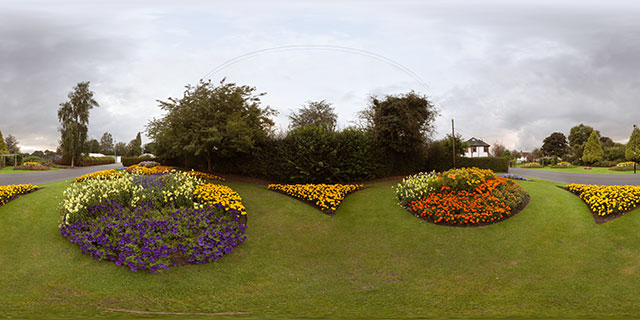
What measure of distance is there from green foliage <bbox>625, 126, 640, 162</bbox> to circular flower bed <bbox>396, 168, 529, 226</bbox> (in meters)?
30.5

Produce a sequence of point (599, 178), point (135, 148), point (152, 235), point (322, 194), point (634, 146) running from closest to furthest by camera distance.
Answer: point (152, 235)
point (322, 194)
point (599, 178)
point (634, 146)
point (135, 148)

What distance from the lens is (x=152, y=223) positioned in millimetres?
7770

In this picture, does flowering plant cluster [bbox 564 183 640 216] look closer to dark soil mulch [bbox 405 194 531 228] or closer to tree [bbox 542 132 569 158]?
dark soil mulch [bbox 405 194 531 228]

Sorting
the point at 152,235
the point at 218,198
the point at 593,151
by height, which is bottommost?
the point at 152,235

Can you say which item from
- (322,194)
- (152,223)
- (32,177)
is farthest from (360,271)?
(32,177)

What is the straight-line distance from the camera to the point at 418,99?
16.9 meters

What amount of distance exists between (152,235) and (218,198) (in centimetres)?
247

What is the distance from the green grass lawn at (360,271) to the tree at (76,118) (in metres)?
34.3

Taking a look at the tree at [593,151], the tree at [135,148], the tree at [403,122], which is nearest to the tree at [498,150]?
the tree at [593,151]

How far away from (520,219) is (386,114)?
8.70m

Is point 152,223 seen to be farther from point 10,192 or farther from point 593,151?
point 593,151

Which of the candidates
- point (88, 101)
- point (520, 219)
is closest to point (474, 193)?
point (520, 219)

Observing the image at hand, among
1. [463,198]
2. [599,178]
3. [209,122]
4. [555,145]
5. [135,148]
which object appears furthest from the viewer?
[135,148]

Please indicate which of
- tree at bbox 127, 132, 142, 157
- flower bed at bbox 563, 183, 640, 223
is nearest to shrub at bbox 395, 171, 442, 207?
flower bed at bbox 563, 183, 640, 223
